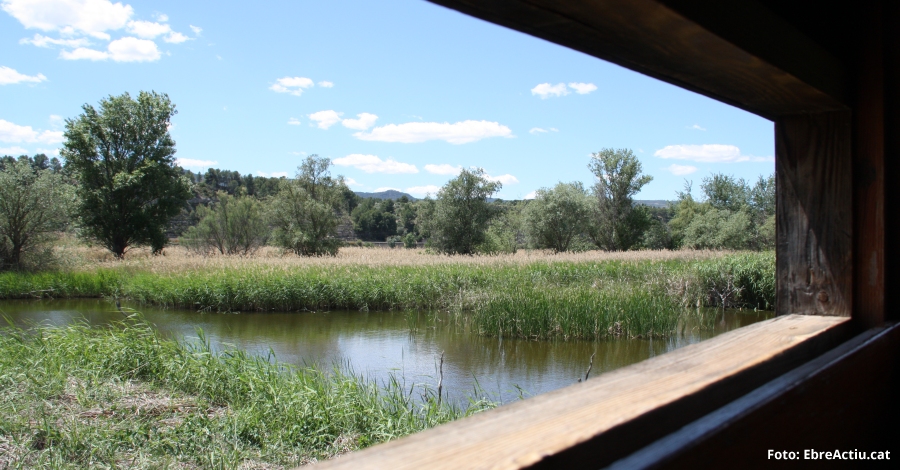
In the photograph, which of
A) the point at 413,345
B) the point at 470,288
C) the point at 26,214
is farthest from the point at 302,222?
the point at 413,345

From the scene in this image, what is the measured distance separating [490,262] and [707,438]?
53.1 feet

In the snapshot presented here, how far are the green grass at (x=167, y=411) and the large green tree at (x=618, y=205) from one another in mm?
35161

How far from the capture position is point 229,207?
1150 inches

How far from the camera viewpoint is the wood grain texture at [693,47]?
0.67m

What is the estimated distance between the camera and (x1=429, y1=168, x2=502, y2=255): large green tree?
3153 centimetres

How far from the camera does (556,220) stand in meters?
36.8

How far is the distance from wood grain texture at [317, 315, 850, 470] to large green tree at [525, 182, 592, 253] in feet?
119

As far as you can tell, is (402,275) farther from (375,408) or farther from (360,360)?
(375,408)

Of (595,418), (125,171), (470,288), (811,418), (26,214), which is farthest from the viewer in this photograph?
(125,171)

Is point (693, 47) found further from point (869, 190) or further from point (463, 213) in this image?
point (463, 213)

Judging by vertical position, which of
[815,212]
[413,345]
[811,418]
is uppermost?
[815,212]

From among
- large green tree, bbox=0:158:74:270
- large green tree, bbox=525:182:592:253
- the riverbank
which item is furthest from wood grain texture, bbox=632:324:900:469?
large green tree, bbox=525:182:592:253

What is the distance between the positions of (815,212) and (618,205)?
128 feet

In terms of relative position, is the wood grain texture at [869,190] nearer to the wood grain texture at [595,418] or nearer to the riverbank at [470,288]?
the wood grain texture at [595,418]
